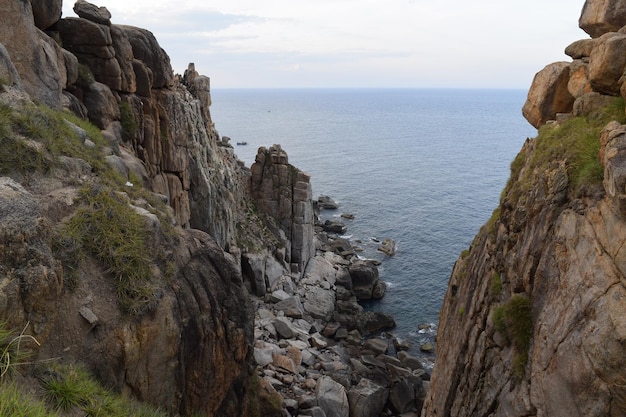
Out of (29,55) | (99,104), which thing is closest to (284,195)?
(99,104)

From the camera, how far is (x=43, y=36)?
27406 mm

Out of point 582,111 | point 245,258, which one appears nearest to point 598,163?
point 582,111

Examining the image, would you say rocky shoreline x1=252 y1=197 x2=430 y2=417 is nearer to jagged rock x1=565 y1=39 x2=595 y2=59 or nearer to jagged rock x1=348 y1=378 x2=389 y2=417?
jagged rock x1=348 y1=378 x2=389 y2=417

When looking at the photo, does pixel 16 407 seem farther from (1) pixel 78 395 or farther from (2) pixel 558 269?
(2) pixel 558 269

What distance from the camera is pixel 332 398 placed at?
109 ft

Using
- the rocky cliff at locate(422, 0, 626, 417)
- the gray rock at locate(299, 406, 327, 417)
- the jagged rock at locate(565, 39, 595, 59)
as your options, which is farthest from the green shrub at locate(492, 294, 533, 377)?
the gray rock at locate(299, 406, 327, 417)

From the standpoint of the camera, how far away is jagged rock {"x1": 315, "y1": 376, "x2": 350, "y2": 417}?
1294 inches

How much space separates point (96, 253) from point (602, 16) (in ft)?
69.9

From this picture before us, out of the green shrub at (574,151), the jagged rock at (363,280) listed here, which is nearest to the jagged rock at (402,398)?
the jagged rock at (363,280)

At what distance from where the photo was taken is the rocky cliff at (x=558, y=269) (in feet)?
40.3

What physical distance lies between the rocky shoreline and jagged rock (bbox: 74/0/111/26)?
1046 inches

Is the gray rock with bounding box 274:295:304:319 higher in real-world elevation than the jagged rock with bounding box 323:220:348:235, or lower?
lower

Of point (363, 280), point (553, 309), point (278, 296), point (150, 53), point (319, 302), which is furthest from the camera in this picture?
point (363, 280)

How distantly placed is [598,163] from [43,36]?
29403 mm
